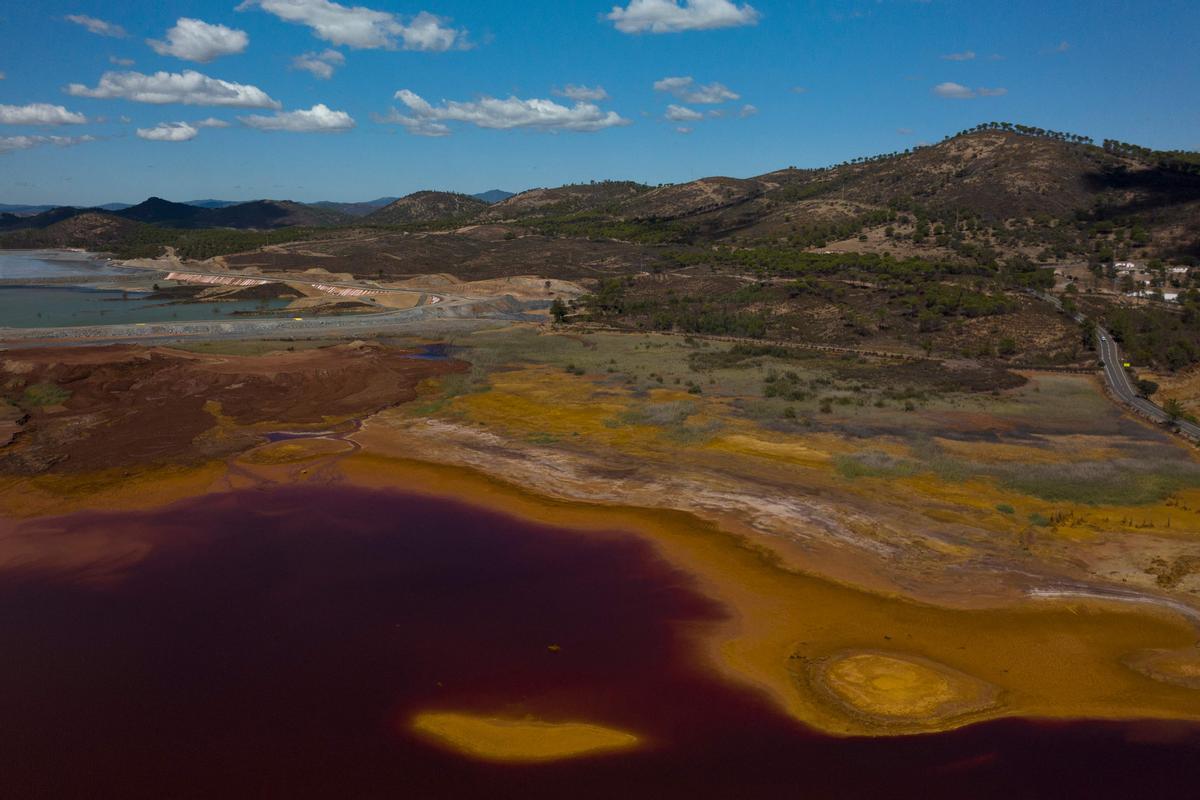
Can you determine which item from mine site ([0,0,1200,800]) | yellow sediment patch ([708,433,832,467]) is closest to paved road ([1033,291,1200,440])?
mine site ([0,0,1200,800])

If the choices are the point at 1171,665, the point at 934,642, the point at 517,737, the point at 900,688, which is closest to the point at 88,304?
the point at 517,737

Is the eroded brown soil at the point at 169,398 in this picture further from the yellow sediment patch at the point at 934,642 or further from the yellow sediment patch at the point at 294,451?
the yellow sediment patch at the point at 934,642

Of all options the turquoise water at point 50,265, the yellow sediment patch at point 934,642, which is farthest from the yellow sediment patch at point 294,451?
the turquoise water at point 50,265

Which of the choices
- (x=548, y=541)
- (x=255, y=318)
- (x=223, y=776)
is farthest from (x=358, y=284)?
(x=223, y=776)

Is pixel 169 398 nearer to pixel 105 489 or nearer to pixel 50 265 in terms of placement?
pixel 105 489

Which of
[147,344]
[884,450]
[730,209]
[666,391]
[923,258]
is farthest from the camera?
[730,209]

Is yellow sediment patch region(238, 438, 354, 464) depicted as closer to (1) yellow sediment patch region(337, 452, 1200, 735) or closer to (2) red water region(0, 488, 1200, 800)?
(2) red water region(0, 488, 1200, 800)

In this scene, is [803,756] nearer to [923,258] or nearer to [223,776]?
[223,776]
